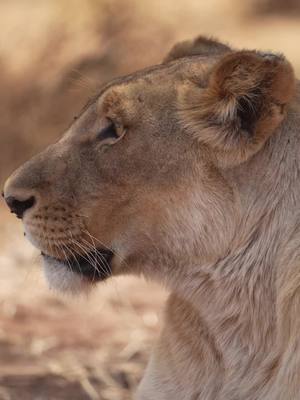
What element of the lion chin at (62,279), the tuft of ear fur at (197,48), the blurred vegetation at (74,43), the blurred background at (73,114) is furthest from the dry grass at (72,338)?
the blurred vegetation at (74,43)

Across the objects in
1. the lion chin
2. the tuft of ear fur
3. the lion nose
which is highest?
the tuft of ear fur

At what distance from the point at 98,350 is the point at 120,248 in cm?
187

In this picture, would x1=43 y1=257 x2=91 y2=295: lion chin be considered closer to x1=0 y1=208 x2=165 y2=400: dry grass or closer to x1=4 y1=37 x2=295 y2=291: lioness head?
x1=4 y1=37 x2=295 y2=291: lioness head

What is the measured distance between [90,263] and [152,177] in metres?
0.30

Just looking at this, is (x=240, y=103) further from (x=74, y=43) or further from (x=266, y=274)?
(x=74, y=43)

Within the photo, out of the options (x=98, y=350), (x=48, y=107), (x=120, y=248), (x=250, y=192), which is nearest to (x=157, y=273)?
(x=120, y=248)

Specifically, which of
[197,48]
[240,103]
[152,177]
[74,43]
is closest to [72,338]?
[197,48]

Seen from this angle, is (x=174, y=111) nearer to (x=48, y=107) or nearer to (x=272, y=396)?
(x=272, y=396)

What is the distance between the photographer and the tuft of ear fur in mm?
3463

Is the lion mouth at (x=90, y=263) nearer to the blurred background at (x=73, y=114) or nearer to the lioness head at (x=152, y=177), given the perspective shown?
the lioness head at (x=152, y=177)

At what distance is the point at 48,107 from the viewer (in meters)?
8.05

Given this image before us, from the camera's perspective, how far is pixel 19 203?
10.00 feet

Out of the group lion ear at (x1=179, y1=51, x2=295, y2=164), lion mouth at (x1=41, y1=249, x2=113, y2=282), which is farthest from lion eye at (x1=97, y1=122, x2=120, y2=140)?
lion mouth at (x1=41, y1=249, x2=113, y2=282)

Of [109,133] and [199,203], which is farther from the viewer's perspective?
[109,133]
